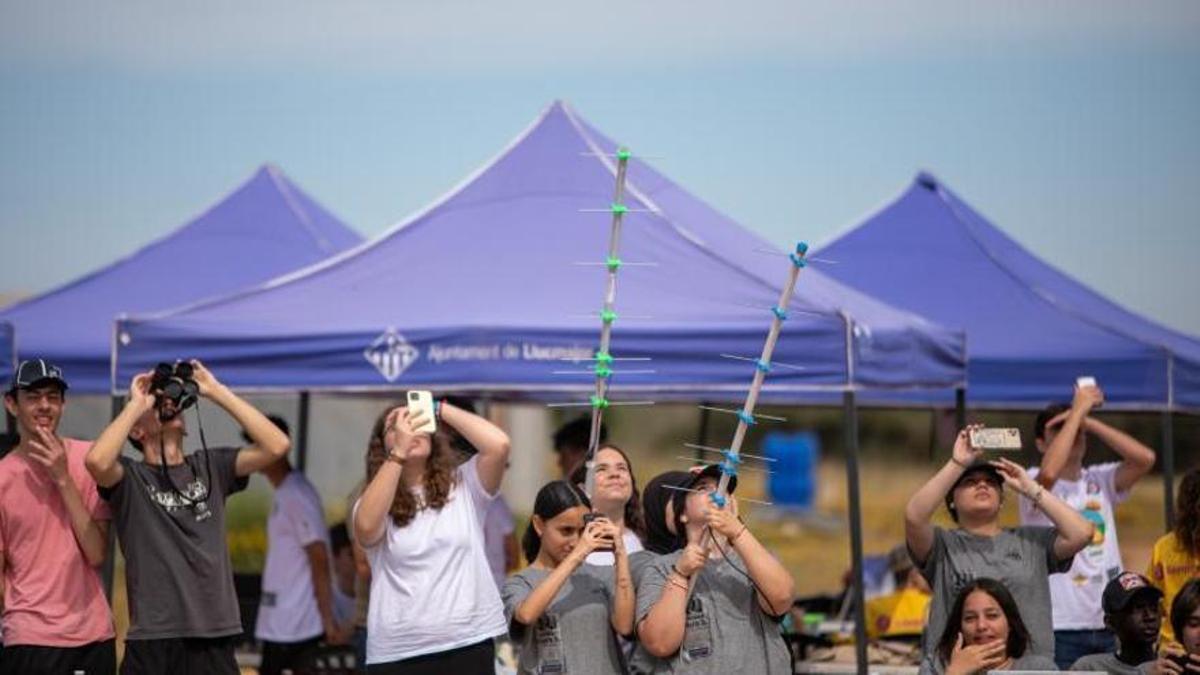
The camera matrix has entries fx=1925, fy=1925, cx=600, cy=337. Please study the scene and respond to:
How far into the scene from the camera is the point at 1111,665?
650 centimetres

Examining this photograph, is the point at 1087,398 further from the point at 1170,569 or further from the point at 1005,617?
the point at 1005,617

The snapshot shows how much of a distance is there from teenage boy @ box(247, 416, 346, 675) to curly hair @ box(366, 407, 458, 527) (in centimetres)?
314

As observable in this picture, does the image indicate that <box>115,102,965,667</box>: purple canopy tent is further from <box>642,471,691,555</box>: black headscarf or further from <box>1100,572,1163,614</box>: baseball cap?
<box>1100,572,1163,614</box>: baseball cap

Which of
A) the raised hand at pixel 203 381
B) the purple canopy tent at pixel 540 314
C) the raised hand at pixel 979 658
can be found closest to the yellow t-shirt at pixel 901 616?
the purple canopy tent at pixel 540 314

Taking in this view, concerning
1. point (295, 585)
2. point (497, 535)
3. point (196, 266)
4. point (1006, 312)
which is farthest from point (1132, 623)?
point (196, 266)

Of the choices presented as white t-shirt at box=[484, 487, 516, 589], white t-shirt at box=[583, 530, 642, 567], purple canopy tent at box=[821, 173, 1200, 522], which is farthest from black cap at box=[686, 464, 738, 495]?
purple canopy tent at box=[821, 173, 1200, 522]

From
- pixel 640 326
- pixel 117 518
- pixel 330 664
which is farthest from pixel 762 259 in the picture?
pixel 117 518

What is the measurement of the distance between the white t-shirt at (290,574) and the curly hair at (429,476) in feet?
10.5

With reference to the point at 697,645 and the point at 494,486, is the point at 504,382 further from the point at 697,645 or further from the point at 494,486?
the point at 697,645

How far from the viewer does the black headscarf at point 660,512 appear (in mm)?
6297

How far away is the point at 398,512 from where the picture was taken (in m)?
6.23

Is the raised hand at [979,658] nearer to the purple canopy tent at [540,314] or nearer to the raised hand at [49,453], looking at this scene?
the purple canopy tent at [540,314]

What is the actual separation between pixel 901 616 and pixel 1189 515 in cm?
295

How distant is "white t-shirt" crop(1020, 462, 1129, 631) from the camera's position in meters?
8.34
